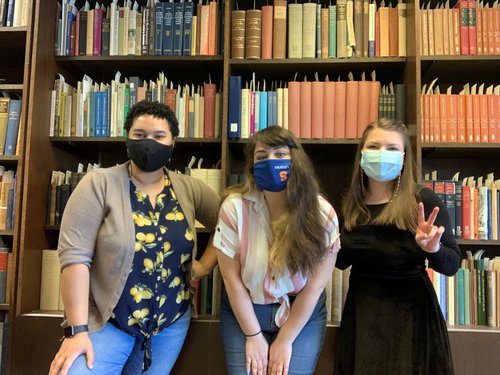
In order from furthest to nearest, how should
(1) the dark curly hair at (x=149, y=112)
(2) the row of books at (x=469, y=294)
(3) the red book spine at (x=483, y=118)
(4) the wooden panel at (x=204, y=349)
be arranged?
(3) the red book spine at (x=483, y=118) → (2) the row of books at (x=469, y=294) → (4) the wooden panel at (x=204, y=349) → (1) the dark curly hair at (x=149, y=112)

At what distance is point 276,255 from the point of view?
1.26 m

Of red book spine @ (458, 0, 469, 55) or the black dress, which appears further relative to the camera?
red book spine @ (458, 0, 469, 55)

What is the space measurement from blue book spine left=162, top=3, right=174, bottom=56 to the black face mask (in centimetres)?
77

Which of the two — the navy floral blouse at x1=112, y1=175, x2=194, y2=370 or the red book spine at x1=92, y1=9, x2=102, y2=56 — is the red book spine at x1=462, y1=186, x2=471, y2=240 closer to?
the navy floral blouse at x1=112, y1=175, x2=194, y2=370

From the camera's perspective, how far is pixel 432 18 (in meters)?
1.87

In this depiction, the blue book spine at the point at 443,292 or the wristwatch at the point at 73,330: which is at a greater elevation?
the blue book spine at the point at 443,292

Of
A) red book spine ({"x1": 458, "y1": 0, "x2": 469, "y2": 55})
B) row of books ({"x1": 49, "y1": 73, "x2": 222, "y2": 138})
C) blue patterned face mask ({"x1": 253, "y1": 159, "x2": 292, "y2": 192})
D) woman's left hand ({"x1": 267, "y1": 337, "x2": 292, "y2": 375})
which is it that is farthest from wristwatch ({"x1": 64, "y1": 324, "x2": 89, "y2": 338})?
red book spine ({"x1": 458, "y1": 0, "x2": 469, "y2": 55})

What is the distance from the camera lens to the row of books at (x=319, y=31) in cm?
189

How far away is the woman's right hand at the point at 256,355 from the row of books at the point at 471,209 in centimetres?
104

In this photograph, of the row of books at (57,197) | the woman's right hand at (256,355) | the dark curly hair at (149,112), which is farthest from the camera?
the row of books at (57,197)

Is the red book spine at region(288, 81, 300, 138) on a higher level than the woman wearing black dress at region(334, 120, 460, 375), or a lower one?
higher

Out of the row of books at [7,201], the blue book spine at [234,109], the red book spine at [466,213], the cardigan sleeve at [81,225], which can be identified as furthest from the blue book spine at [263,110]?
the row of books at [7,201]

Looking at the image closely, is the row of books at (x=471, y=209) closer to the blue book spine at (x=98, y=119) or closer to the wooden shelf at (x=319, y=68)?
the wooden shelf at (x=319, y=68)

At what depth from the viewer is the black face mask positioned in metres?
1.36
